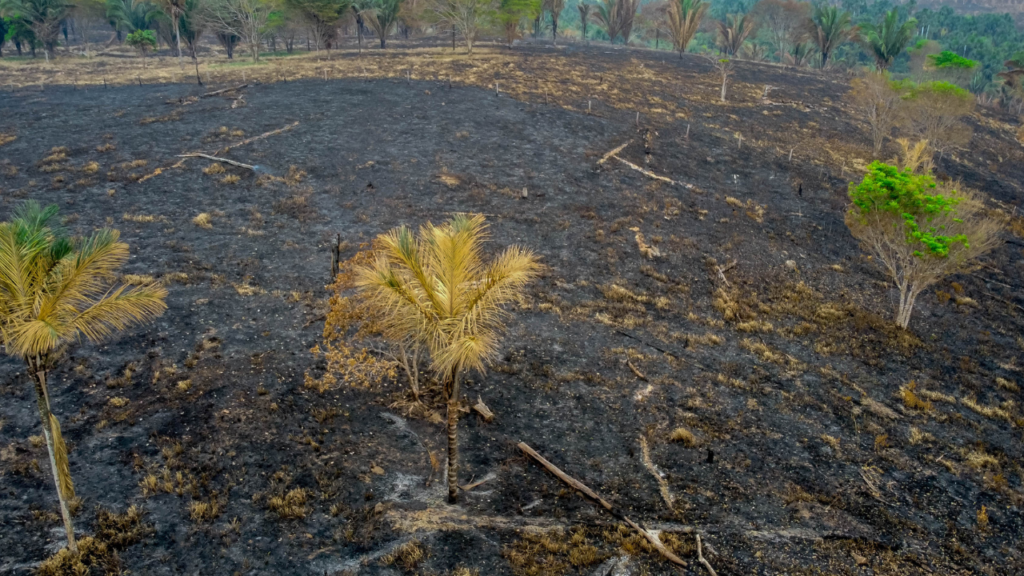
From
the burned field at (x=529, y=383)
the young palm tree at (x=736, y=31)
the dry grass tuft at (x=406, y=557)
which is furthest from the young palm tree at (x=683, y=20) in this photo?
the dry grass tuft at (x=406, y=557)

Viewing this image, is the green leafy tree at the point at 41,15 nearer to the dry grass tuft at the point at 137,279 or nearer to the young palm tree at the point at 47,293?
the dry grass tuft at the point at 137,279

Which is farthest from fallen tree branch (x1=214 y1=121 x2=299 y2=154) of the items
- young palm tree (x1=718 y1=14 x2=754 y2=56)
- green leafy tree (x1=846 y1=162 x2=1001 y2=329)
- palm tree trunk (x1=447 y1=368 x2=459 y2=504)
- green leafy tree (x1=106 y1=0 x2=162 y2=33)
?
young palm tree (x1=718 y1=14 x2=754 y2=56)

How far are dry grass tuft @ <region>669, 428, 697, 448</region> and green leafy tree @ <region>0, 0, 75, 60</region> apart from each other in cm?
7034

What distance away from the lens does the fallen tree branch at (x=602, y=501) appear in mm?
12586

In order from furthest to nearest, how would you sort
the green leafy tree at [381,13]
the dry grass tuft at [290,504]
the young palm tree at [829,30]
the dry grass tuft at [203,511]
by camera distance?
the young palm tree at [829,30]
the green leafy tree at [381,13]
the dry grass tuft at [290,504]
the dry grass tuft at [203,511]

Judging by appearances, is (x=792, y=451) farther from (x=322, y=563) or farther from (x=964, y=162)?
(x=964, y=162)

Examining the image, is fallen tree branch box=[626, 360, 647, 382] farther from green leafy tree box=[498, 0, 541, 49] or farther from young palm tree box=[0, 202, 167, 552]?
green leafy tree box=[498, 0, 541, 49]

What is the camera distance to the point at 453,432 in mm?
12508

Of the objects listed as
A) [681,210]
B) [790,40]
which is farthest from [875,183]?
[790,40]

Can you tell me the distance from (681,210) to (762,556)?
75.7 ft

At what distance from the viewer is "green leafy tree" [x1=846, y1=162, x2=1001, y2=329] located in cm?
2266

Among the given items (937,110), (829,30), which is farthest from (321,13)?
(829,30)

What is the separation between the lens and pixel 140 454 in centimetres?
1395

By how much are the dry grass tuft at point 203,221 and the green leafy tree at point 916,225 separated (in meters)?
26.9
